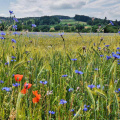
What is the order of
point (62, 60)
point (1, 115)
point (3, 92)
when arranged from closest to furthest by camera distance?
point (1, 115) < point (3, 92) < point (62, 60)

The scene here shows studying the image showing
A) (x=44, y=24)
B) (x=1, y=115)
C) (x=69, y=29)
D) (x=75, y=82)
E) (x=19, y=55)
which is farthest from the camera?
(x=69, y=29)

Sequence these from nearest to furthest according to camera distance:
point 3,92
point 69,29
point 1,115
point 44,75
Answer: point 1,115
point 3,92
point 44,75
point 69,29

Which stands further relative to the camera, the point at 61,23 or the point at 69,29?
the point at 69,29

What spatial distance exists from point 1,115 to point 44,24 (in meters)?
1.40

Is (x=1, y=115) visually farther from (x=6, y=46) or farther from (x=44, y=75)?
(x=6, y=46)

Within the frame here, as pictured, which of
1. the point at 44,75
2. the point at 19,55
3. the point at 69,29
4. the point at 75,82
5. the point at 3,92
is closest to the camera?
the point at 3,92

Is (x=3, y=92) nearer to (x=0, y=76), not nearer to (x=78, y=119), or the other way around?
(x=0, y=76)

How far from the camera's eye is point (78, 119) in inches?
37.5

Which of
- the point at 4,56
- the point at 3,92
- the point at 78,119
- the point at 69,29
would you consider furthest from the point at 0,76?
the point at 69,29

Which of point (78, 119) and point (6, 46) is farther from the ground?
point (6, 46)

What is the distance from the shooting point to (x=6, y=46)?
188cm

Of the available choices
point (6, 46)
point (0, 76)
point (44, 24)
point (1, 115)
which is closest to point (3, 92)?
point (0, 76)

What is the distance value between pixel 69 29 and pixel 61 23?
34 cm

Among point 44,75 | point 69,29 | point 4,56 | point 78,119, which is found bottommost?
point 78,119
